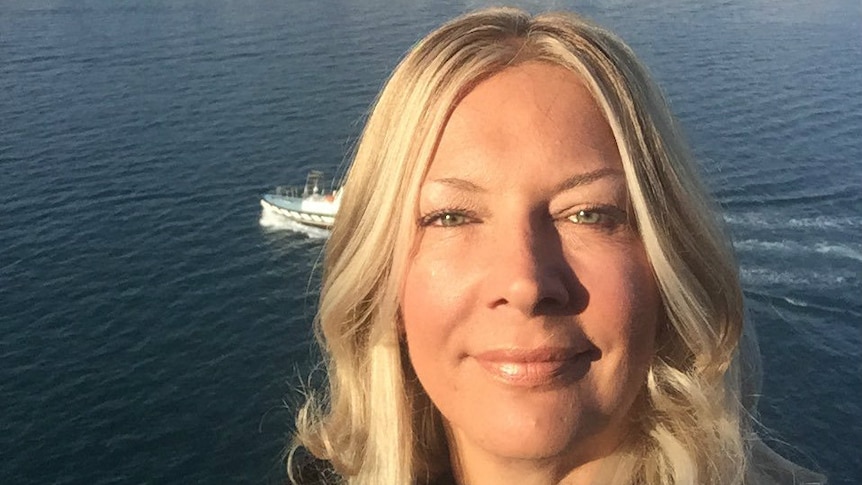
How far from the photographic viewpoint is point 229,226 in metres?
44.3

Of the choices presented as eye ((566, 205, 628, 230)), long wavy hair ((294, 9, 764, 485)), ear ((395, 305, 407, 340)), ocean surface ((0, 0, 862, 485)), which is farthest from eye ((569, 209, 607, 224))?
ocean surface ((0, 0, 862, 485))

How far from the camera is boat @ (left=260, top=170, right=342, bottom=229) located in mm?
44031

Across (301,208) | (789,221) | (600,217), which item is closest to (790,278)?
(789,221)

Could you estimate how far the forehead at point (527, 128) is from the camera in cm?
256

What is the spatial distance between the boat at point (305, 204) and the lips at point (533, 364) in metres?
40.6

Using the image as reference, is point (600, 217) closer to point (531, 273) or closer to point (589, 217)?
point (589, 217)

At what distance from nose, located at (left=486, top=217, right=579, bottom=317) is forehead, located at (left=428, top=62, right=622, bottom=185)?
210 millimetres

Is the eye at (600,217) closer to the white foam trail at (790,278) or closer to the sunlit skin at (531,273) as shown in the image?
the sunlit skin at (531,273)

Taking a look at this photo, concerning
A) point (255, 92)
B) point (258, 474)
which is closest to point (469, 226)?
point (258, 474)

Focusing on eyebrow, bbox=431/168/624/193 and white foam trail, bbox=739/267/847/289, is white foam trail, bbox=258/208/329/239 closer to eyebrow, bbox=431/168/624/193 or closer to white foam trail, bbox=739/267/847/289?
white foam trail, bbox=739/267/847/289

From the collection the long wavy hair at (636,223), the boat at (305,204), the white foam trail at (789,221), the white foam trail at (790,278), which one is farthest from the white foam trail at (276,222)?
the long wavy hair at (636,223)

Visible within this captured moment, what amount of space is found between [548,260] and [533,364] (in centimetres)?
33

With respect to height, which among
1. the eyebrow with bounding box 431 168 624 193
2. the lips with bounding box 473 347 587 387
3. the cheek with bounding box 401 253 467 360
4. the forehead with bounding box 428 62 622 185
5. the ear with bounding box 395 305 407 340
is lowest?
the ear with bounding box 395 305 407 340

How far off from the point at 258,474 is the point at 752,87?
46618 millimetres
